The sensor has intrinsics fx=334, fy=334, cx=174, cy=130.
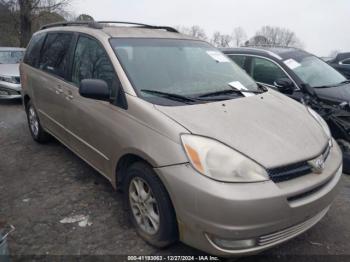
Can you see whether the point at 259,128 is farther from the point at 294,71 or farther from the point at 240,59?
the point at 240,59

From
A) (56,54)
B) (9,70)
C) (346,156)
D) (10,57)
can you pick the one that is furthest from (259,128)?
(10,57)

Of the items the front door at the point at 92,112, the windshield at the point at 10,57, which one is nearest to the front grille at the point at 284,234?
the front door at the point at 92,112

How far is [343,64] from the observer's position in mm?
9719

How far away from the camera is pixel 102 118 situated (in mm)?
3080

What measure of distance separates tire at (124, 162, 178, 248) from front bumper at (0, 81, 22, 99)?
6545 mm

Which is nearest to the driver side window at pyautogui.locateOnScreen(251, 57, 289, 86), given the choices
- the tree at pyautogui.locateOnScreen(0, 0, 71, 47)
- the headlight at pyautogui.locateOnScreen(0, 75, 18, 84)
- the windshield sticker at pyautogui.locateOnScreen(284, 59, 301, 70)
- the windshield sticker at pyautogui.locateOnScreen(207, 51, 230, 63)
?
the windshield sticker at pyautogui.locateOnScreen(284, 59, 301, 70)

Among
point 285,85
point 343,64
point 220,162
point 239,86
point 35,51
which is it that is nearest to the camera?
point 220,162

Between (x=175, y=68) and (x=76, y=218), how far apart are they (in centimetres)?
172

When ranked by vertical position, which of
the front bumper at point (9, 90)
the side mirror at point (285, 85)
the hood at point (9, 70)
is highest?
the side mirror at point (285, 85)

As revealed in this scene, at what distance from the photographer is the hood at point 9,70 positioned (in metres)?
8.40

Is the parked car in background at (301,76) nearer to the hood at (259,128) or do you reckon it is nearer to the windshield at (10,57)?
the hood at (259,128)

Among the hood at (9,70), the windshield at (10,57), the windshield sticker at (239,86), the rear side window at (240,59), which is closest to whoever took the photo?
the windshield sticker at (239,86)

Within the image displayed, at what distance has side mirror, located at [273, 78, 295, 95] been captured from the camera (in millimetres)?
5031

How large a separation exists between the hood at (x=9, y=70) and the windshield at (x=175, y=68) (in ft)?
20.6
